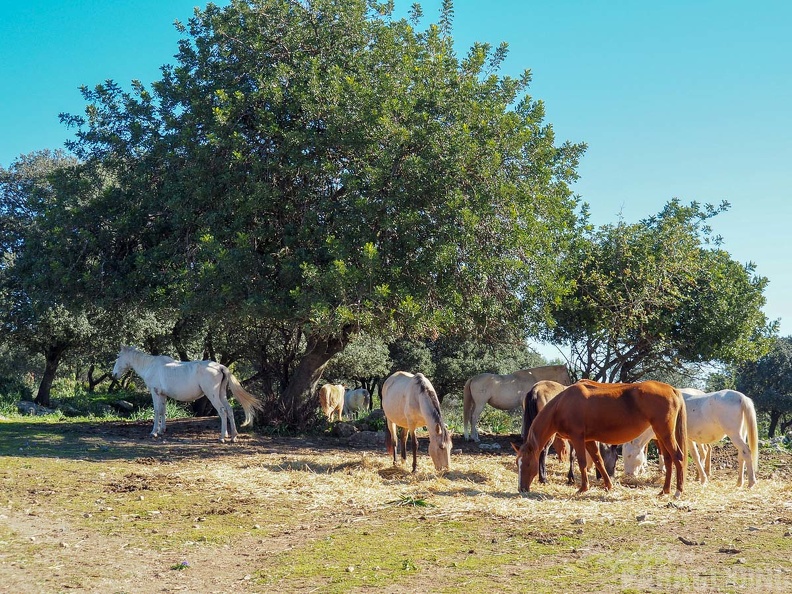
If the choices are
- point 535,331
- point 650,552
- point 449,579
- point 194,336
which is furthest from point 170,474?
point 194,336

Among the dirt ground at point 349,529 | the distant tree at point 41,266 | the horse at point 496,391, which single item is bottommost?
the dirt ground at point 349,529

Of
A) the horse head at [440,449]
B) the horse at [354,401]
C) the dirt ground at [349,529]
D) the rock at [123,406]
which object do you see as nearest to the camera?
the dirt ground at [349,529]

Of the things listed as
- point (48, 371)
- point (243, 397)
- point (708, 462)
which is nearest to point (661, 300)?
point (708, 462)

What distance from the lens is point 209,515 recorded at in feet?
28.1

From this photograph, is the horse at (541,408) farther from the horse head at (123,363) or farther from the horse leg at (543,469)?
the horse head at (123,363)

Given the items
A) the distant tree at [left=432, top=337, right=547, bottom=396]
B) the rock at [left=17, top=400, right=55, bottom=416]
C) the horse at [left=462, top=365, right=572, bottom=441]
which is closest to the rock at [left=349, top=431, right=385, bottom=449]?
the horse at [left=462, top=365, right=572, bottom=441]

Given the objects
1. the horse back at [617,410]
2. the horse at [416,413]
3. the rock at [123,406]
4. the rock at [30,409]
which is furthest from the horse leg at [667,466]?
the rock at [123,406]

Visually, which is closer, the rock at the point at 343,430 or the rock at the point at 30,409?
the rock at the point at 343,430

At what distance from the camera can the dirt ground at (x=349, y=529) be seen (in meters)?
5.91

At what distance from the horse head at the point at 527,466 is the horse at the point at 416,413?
159cm

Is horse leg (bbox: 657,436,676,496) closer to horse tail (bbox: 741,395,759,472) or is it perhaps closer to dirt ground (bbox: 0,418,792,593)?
dirt ground (bbox: 0,418,792,593)

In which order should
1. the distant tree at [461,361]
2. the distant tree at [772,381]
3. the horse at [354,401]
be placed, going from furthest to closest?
the distant tree at [772,381] → the distant tree at [461,361] → the horse at [354,401]

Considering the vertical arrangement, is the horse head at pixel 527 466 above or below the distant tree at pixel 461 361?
below

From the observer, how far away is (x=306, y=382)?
59.9ft
